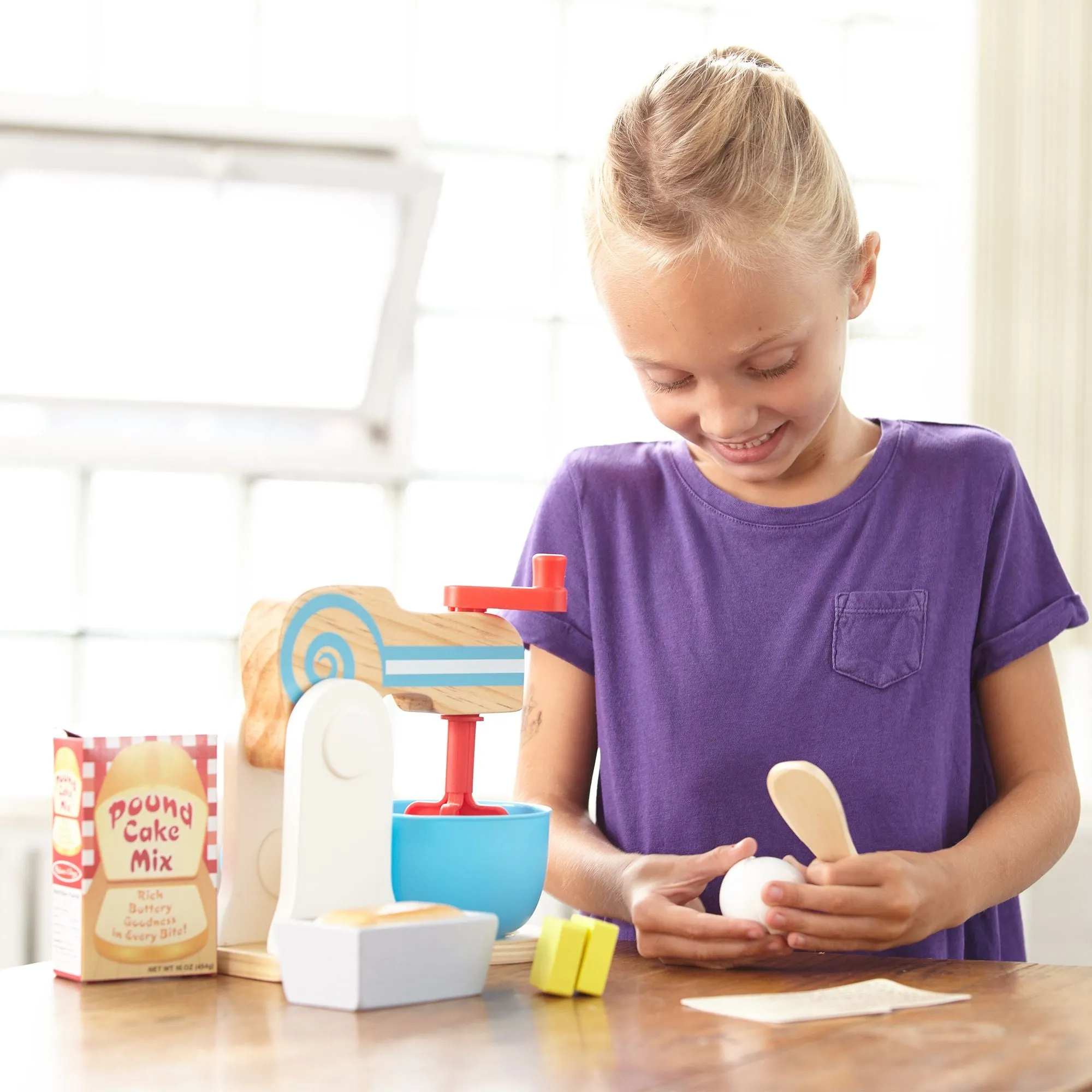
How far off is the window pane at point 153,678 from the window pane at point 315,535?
0.47ft

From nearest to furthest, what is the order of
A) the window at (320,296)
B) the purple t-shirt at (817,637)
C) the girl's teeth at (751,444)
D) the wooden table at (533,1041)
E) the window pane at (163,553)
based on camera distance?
the wooden table at (533,1041) < the girl's teeth at (751,444) < the purple t-shirt at (817,637) < the window at (320,296) < the window pane at (163,553)

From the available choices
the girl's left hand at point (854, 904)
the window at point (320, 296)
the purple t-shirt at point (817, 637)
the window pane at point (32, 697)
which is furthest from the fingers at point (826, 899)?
the window pane at point (32, 697)

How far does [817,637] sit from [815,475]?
16 centimetres

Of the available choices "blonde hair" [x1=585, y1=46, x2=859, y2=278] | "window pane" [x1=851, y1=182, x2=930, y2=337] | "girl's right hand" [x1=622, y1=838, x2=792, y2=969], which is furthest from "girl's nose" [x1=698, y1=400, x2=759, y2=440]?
"window pane" [x1=851, y1=182, x2=930, y2=337]

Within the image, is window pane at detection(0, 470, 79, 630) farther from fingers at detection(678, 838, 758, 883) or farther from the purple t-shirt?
fingers at detection(678, 838, 758, 883)

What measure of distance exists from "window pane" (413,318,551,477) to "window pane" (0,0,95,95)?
0.80 meters

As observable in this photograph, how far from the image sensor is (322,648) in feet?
3.05

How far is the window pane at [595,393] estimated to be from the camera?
2.81 m

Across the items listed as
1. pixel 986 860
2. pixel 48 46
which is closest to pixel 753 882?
pixel 986 860

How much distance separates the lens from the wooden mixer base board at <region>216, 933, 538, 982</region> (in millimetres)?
883

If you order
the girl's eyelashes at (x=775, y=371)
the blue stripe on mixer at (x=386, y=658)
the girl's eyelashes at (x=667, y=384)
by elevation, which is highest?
the girl's eyelashes at (x=775, y=371)

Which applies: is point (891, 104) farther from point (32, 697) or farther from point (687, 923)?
point (687, 923)

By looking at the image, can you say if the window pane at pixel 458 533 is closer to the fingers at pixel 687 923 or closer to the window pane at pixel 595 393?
the window pane at pixel 595 393

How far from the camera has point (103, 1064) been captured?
68 centimetres
